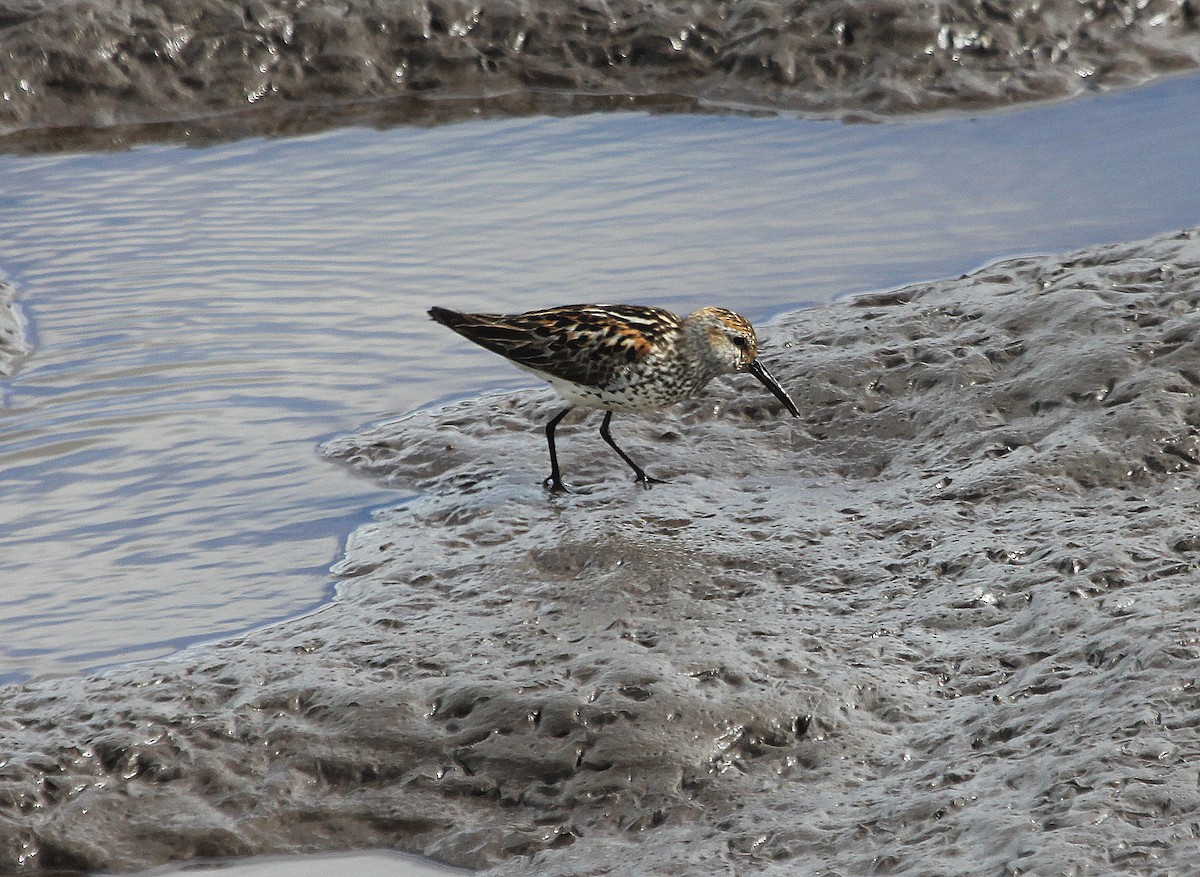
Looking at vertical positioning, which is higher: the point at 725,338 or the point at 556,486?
the point at 725,338

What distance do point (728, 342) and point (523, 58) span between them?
19.1 ft

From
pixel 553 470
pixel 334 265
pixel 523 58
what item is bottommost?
pixel 553 470

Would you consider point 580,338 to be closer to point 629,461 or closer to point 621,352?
point 621,352

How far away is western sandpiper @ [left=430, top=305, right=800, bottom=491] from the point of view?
696cm

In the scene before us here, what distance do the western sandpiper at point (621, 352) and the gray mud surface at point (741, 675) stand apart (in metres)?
0.38

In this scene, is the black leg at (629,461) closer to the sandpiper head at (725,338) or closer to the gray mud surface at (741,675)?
the gray mud surface at (741,675)

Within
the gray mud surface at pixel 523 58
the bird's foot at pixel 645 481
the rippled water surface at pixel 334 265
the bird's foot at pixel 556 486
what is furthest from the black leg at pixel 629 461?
the gray mud surface at pixel 523 58

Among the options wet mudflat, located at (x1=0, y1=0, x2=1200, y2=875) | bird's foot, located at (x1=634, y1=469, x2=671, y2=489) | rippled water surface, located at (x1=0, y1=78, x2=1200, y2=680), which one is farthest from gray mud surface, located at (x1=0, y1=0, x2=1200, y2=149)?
bird's foot, located at (x1=634, y1=469, x2=671, y2=489)

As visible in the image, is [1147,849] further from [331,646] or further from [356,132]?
[356,132]

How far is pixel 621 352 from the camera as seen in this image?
6.95 metres

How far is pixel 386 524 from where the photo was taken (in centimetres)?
694

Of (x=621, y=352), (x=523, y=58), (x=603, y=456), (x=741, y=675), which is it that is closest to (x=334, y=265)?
(x=603, y=456)

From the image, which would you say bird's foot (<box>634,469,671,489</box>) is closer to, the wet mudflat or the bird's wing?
the wet mudflat

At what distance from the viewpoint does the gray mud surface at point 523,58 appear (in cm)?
1167
